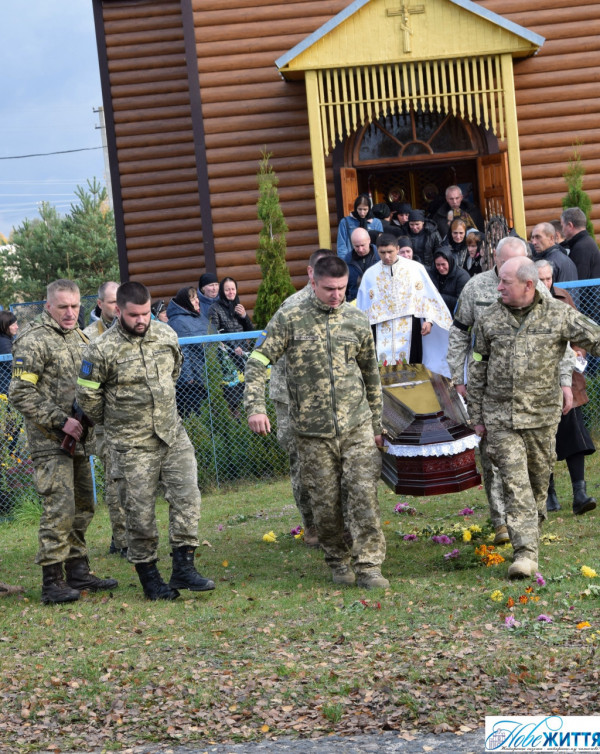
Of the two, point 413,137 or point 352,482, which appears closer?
A: point 352,482

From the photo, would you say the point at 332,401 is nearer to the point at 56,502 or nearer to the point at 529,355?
the point at 529,355

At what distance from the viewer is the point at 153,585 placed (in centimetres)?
742

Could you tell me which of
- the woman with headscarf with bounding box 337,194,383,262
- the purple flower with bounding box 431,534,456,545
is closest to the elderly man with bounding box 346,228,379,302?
the woman with headscarf with bounding box 337,194,383,262

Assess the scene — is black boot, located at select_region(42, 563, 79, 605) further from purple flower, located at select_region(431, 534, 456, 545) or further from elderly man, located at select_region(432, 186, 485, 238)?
elderly man, located at select_region(432, 186, 485, 238)

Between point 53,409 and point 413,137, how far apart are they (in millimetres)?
9424

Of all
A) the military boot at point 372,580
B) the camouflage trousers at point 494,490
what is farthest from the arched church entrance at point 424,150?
the military boot at point 372,580

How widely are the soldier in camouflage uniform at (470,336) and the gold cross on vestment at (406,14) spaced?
23.2ft

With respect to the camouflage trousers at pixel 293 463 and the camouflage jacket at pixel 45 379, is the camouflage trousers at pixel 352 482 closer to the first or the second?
the camouflage trousers at pixel 293 463

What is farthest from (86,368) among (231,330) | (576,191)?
(576,191)

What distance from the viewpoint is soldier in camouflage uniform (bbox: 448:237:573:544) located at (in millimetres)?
7516

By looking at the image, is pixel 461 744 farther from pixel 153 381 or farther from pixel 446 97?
pixel 446 97

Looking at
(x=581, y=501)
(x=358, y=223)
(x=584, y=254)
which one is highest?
(x=358, y=223)

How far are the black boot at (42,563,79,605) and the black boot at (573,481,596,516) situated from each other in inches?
156

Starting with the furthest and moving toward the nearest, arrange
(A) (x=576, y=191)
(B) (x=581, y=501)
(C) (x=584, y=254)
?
(A) (x=576, y=191)
(C) (x=584, y=254)
(B) (x=581, y=501)
